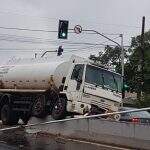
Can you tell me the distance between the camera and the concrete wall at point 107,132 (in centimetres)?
1666

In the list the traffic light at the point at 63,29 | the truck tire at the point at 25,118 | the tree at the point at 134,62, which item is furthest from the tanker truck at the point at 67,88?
the tree at the point at 134,62

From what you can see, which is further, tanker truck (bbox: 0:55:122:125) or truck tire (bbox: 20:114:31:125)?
truck tire (bbox: 20:114:31:125)

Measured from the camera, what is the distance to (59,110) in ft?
74.4

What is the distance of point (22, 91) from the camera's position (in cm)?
2656

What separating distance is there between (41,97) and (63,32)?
12.8m

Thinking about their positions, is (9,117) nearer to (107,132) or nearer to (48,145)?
(107,132)

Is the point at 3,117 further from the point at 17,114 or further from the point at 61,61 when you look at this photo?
the point at 61,61

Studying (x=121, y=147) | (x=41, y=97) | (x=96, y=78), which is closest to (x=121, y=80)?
(x=96, y=78)

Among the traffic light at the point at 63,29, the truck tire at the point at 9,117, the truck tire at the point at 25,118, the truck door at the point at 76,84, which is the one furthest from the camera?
the traffic light at the point at 63,29

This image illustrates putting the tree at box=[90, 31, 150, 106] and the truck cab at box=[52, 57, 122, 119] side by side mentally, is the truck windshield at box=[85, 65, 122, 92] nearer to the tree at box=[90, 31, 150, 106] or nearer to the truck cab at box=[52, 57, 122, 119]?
the truck cab at box=[52, 57, 122, 119]

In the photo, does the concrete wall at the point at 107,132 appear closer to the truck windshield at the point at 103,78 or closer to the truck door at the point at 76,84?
the truck door at the point at 76,84

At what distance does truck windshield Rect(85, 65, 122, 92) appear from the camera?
2258 centimetres

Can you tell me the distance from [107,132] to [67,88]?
4.57m

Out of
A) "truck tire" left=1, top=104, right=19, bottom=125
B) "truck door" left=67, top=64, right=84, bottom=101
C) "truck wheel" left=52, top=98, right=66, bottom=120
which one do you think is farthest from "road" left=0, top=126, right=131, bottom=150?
"truck tire" left=1, top=104, right=19, bottom=125
